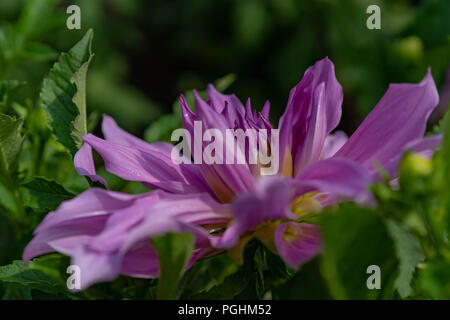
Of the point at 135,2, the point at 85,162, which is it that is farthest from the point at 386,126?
the point at 135,2

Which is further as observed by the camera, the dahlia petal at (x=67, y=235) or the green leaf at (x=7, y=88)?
the green leaf at (x=7, y=88)

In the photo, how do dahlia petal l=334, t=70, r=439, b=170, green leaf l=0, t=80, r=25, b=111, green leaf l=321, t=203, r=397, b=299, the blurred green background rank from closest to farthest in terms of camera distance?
green leaf l=321, t=203, r=397, b=299 < dahlia petal l=334, t=70, r=439, b=170 < green leaf l=0, t=80, r=25, b=111 < the blurred green background

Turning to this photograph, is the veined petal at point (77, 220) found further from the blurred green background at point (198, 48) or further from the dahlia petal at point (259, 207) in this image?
the blurred green background at point (198, 48)

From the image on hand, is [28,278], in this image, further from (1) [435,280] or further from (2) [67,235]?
(1) [435,280]

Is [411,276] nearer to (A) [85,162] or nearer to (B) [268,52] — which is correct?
(A) [85,162]

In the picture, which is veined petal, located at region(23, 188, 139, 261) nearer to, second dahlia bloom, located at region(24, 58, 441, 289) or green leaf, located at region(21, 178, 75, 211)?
second dahlia bloom, located at region(24, 58, 441, 289)

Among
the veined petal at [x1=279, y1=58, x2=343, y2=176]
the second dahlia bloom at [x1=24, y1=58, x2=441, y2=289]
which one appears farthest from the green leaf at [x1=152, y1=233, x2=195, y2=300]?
the veined petal at [x1=279, y1=58, x2=343, y2=176]

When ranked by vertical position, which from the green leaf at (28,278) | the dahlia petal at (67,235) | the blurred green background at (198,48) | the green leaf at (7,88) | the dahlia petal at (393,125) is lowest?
the green leaf at (28,278)

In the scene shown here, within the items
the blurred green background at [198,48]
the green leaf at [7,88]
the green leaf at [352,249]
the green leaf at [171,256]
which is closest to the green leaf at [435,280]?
the green leaf at [352,249]

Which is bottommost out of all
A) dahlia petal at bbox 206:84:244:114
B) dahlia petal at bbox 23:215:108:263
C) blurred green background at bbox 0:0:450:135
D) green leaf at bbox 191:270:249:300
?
green leaf at bbox 191:270:249:300
